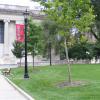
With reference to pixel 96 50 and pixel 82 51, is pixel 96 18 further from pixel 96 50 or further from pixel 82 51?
pixel 96 50

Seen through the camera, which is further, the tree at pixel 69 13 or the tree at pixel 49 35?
the tree at pixel 49 35

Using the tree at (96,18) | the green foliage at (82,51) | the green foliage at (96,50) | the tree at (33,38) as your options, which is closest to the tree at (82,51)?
the green foliage at (82,51)

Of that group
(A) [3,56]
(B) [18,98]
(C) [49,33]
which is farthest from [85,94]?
(A) [3,56]

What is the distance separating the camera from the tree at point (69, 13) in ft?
74.4

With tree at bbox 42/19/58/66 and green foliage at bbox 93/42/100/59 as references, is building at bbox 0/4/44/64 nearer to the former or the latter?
tree at bbox 42/19/58/66

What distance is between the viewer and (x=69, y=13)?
22.5 m

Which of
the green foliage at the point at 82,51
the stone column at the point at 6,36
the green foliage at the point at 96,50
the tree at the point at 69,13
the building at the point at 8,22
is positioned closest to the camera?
the tree at the point at 69,13

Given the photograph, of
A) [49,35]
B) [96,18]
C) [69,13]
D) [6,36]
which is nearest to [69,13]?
[69,13]

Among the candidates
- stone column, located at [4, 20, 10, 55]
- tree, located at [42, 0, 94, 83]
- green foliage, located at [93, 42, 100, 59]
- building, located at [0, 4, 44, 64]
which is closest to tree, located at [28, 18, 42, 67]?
tree, located at [42, 0, 94, 83]

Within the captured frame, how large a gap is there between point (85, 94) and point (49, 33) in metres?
52.9

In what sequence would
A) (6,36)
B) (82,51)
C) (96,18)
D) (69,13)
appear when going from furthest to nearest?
(6,36)
(82,51)
(96,18)
(69,13)

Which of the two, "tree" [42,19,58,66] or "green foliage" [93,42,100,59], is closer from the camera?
"tree" [42,19,58,66]

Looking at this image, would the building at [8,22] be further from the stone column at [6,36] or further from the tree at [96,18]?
the tree at [96,18]

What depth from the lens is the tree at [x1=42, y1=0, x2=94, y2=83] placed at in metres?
22.7
